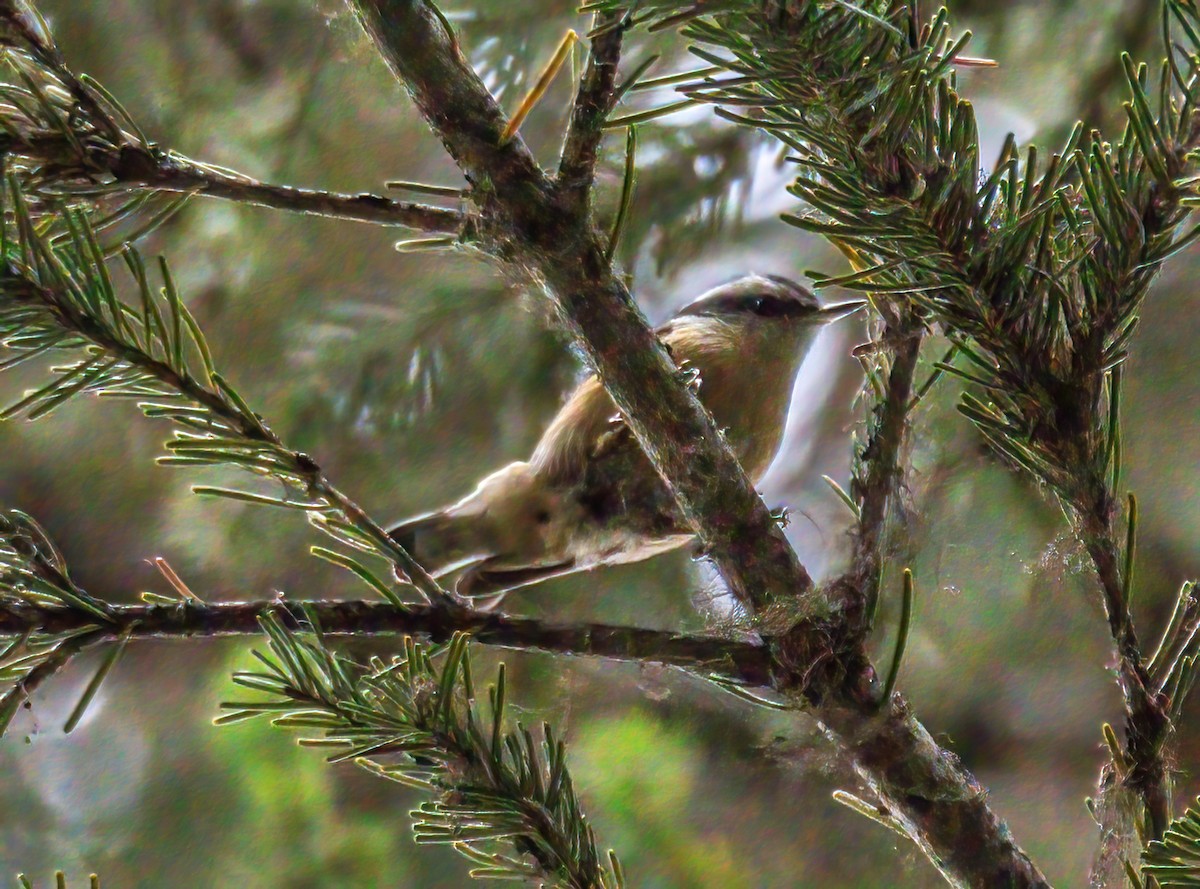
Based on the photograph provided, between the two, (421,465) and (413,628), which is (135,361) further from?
(421,465)

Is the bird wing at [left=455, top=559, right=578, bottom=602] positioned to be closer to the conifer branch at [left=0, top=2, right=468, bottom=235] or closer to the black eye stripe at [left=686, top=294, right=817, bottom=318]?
the black eye stripe at [left=686, top=294, right=817, bottom=318]

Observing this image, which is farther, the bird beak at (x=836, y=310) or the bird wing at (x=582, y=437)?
the bird beak at (x=836, y=310)

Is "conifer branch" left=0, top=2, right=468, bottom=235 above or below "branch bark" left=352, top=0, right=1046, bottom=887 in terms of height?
above

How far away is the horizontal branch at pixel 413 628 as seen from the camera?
1.68ft

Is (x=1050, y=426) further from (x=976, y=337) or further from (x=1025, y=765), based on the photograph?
(x=1025, y=765)

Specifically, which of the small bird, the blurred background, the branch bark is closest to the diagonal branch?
the branch bark

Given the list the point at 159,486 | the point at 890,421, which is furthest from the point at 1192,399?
the point at 159,486

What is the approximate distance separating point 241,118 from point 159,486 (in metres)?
0.45

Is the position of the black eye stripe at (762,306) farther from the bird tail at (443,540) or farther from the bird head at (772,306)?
the bird tail at (443,540)

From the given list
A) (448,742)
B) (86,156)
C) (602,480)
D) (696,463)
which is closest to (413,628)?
(448,742)

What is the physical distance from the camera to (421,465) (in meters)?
1.30

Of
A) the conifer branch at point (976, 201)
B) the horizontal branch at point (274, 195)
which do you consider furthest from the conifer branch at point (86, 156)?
the conifer branch at point (976, 201)

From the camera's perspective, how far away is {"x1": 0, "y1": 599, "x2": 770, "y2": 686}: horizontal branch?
51 centimetres

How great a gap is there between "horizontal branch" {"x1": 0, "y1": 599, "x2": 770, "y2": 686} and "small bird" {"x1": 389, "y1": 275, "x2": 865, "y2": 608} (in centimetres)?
36
